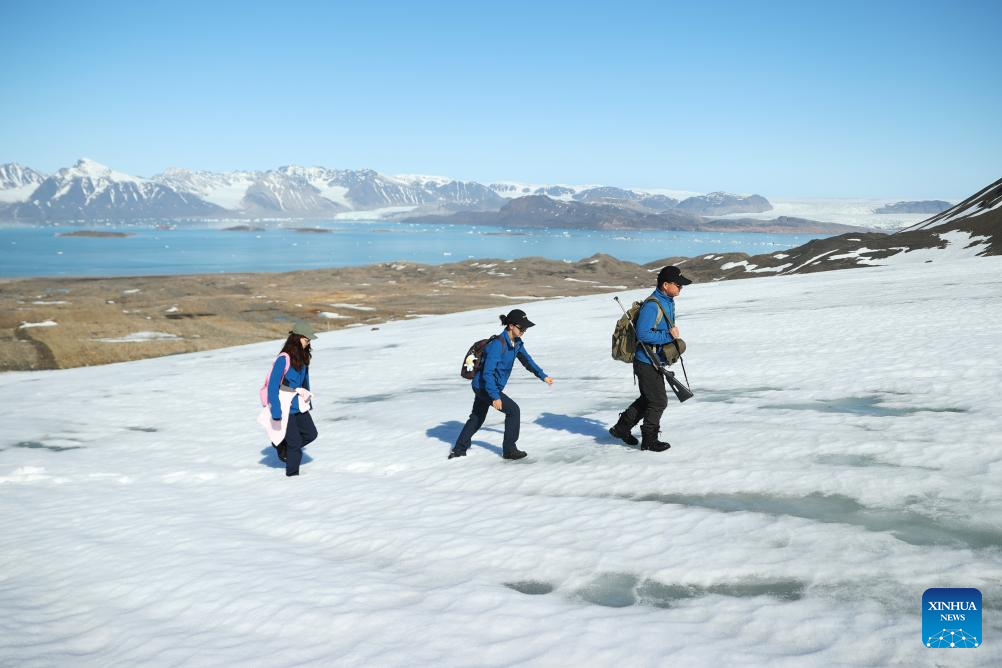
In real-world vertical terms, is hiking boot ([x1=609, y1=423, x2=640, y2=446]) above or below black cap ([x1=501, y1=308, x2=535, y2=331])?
below

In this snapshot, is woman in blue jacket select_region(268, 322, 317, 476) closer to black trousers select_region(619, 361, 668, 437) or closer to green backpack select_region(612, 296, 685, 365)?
green backpack select_region(612, 296, 685, 365)

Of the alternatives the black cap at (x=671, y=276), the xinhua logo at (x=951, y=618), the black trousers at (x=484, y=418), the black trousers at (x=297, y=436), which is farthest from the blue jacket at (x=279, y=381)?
the xinhua logo at (x=951, y=618)

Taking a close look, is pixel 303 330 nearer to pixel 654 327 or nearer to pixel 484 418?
pixel 484 418

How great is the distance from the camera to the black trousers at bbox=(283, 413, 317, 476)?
10156mm

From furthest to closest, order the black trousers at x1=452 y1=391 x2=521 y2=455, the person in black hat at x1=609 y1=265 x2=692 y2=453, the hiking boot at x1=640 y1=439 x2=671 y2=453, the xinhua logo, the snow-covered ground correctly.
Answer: the black trousers at x1=452 y1=391 x2=521 y2=455 < the hiking boot at x1=640 y1=439 x2=671 y2=453 < the person in black hat at x1=609 y1=265 x2=692 y2=453 < the snow-covered ground < the xinhua logo

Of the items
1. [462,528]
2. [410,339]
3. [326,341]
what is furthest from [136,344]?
[462,528]

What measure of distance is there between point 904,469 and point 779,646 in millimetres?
4418

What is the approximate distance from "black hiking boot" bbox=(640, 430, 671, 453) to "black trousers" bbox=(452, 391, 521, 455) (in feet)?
6.05

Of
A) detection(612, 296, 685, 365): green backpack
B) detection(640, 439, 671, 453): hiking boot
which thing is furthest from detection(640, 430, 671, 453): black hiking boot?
detection(612, 296, 685, 365): green backpack

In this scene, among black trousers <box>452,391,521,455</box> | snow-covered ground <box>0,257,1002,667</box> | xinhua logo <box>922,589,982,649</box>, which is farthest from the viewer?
black trousers <box>452,391,521,455</box>

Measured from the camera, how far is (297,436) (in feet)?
33.7

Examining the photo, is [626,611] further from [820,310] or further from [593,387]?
[820,310]

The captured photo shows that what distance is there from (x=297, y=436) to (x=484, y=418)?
Answer: 111 inches

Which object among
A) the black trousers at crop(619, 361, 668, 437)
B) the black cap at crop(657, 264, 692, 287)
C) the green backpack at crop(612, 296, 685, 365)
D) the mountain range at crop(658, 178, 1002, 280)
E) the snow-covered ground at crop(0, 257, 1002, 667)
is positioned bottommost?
the snow-covered ground at crop(0, 257, 1002, 667)
